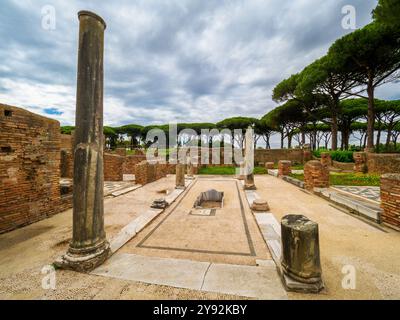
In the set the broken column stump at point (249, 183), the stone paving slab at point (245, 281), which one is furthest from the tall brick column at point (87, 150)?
the broken column stump at point (249, 183)

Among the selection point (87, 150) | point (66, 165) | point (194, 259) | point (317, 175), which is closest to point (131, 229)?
point (194, 259)

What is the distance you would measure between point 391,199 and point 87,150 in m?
6.24

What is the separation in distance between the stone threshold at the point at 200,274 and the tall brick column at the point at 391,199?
350 centimetres

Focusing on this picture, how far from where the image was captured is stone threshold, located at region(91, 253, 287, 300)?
2137 mm

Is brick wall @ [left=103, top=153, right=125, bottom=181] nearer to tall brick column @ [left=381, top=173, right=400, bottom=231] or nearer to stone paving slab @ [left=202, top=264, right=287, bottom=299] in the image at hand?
stone paving slab @ [left=202, top=264, right=287, bottom=299]

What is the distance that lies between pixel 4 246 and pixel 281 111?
28.1 meters

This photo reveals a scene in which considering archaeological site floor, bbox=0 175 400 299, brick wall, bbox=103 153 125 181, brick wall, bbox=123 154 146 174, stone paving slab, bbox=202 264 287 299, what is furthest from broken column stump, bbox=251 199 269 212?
brick wall, bbox=123 154 146 174

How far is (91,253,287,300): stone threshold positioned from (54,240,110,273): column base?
0.11 meters

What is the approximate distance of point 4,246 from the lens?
3.35 metres

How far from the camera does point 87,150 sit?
2.68m

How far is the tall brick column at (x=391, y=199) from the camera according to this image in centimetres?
388

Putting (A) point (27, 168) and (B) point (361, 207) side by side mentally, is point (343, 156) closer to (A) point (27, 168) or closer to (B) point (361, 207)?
(B) point (361, 207)
